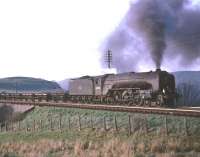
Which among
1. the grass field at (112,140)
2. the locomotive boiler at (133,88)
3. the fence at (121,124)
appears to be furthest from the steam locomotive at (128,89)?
the fence at (121,124)

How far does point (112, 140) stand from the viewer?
2109 centimetres

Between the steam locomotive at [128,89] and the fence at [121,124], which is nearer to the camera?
the fence at [121,124]

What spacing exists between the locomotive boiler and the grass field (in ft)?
10.1

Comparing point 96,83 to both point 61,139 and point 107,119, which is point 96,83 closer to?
point 107,119

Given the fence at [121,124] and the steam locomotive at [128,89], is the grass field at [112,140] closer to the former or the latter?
the fence at [121,124]

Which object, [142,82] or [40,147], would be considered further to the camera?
[142,82]

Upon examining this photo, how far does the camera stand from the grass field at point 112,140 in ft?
60.0

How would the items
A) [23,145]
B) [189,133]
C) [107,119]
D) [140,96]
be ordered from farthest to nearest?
1. [140,96]
2. [107,119]
3. [23,145]
4. [189,133]

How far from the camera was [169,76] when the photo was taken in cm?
3133

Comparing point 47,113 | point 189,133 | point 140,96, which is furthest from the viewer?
point 47,113

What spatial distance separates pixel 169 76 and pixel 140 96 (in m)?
2.95

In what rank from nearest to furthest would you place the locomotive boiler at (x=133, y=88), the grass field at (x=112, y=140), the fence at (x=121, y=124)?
the grass field at (x=112, y=140), the fence at (x=121, y=124), the locomotive boiler at (x=133, y=88)

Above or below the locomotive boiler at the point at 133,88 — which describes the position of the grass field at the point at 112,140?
below

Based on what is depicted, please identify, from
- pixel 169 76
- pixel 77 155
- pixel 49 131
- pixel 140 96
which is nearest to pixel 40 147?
pixel 77 155
